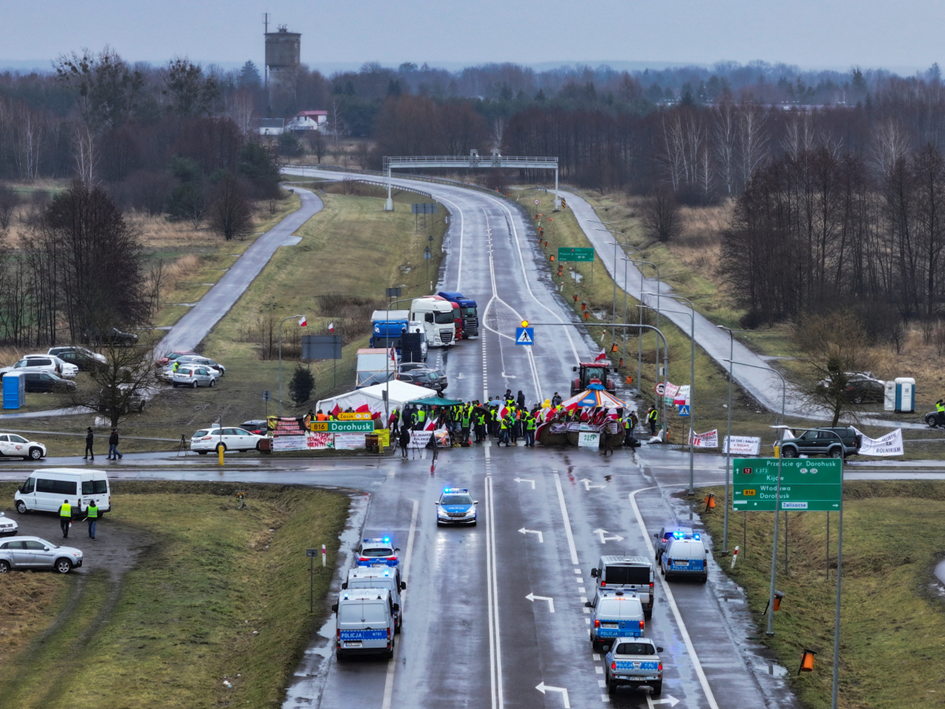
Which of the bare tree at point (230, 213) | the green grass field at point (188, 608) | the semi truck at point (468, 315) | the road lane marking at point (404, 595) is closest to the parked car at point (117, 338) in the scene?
the semi truck at point (468, 315)

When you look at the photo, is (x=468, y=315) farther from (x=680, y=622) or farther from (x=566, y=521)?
(x=680, y=622)

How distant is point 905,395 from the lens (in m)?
74.9

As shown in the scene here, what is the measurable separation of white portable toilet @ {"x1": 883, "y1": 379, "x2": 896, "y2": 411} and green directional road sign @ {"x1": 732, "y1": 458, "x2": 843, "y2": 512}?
3585 centimetres

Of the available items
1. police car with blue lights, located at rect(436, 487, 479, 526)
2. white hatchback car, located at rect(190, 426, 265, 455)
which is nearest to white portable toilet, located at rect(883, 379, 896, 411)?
police car with blue lights, located at rect(436, 487, 479, 526)

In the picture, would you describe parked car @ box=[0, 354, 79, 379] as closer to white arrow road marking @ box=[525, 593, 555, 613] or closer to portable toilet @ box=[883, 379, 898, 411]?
white arrow road marking @ box=[525, 593, 555, 613]

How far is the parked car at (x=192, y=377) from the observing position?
83750mm

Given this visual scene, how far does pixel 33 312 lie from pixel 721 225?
75409 mm

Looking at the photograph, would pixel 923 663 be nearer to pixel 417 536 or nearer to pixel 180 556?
pixel 417 536

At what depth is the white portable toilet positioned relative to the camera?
7550 centimetres

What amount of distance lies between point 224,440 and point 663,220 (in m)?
83.5

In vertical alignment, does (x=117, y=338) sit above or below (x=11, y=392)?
above

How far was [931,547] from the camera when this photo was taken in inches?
2012

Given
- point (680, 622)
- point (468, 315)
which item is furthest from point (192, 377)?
point (680, 622)

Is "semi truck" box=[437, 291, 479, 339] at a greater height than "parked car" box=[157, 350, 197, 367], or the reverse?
"semi truck" box=[437, 291, 479, 339]
